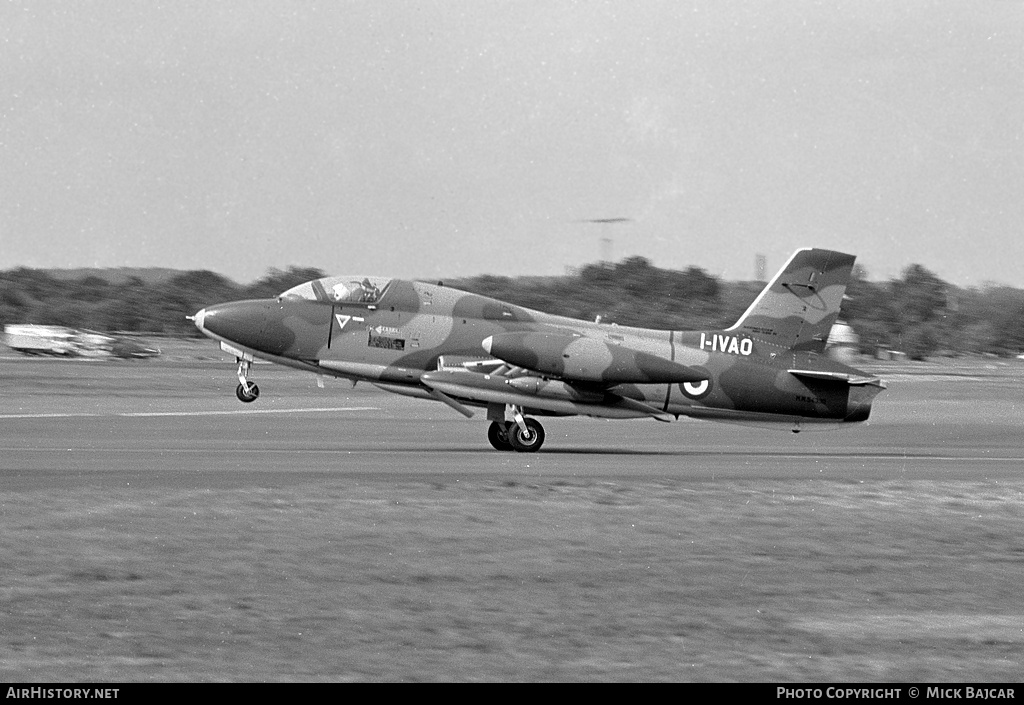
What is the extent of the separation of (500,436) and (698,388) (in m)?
3.87

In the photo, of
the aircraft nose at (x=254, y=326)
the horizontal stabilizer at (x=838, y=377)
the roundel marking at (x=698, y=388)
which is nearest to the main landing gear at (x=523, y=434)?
the roundel marking at (x=698, y=388)

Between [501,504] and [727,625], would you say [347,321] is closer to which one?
[501,504]

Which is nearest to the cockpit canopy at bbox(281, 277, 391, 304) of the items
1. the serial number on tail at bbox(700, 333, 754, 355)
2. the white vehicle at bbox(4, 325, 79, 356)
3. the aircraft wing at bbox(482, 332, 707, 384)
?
the aircraft wing at bbox(482, 332, 707, 384)

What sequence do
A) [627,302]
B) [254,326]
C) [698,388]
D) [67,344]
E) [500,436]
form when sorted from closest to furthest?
[254,326] < [500,436] < [698,388] < [67,344] < [627,302]

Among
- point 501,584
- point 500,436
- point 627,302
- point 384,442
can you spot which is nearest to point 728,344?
point 500,436

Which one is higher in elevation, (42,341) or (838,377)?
(838,377)

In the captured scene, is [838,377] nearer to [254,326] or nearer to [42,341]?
[254,326]

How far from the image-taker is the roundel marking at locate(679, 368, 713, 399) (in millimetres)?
25719

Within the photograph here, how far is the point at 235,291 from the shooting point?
4013 inches

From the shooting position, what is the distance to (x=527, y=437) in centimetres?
2512

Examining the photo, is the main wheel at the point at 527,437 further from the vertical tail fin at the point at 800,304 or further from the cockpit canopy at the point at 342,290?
the vertical tail fin at the point at 800,304

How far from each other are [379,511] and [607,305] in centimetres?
8727

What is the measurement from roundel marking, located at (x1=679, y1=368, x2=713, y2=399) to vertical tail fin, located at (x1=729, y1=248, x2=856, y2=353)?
4.32 ft

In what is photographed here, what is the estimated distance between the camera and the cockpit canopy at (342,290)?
2559cm
